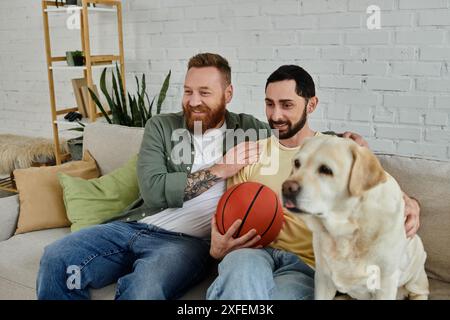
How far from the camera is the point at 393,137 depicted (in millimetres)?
2963

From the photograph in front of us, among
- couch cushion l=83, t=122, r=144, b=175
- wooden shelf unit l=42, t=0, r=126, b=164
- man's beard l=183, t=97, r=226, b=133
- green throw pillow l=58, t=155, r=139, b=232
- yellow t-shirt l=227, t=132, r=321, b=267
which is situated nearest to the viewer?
yellow t-shirt l=227, t=132, r=321, b=267

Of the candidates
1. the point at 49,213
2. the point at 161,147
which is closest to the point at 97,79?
the point at 49,213

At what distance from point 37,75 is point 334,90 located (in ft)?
10.1

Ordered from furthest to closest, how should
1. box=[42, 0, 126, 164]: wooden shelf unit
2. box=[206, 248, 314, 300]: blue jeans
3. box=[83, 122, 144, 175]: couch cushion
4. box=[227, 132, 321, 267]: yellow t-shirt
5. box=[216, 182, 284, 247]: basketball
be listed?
box=[42, 0, 126, 164]: wooden shelf unit, box=[83, 122, 144, 175]: couch cushion, box=[227, 132, 321, 267]: yellow t-shirt, box=[216, 182, 284, 247]: basketball, box=[206, 248, 314, 300]: blue jeans

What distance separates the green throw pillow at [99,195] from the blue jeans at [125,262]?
12.8 inches

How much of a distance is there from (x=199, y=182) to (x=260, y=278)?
60 cm

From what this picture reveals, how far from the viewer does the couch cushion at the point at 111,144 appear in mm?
2613

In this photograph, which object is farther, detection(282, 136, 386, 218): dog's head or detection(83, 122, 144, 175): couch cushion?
detection(83, 122, 144, 175): couch cushion

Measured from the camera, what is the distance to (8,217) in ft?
8.03

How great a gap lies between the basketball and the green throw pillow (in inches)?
33.1

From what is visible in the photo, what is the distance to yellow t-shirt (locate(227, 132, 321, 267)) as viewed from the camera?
1.77 meters
